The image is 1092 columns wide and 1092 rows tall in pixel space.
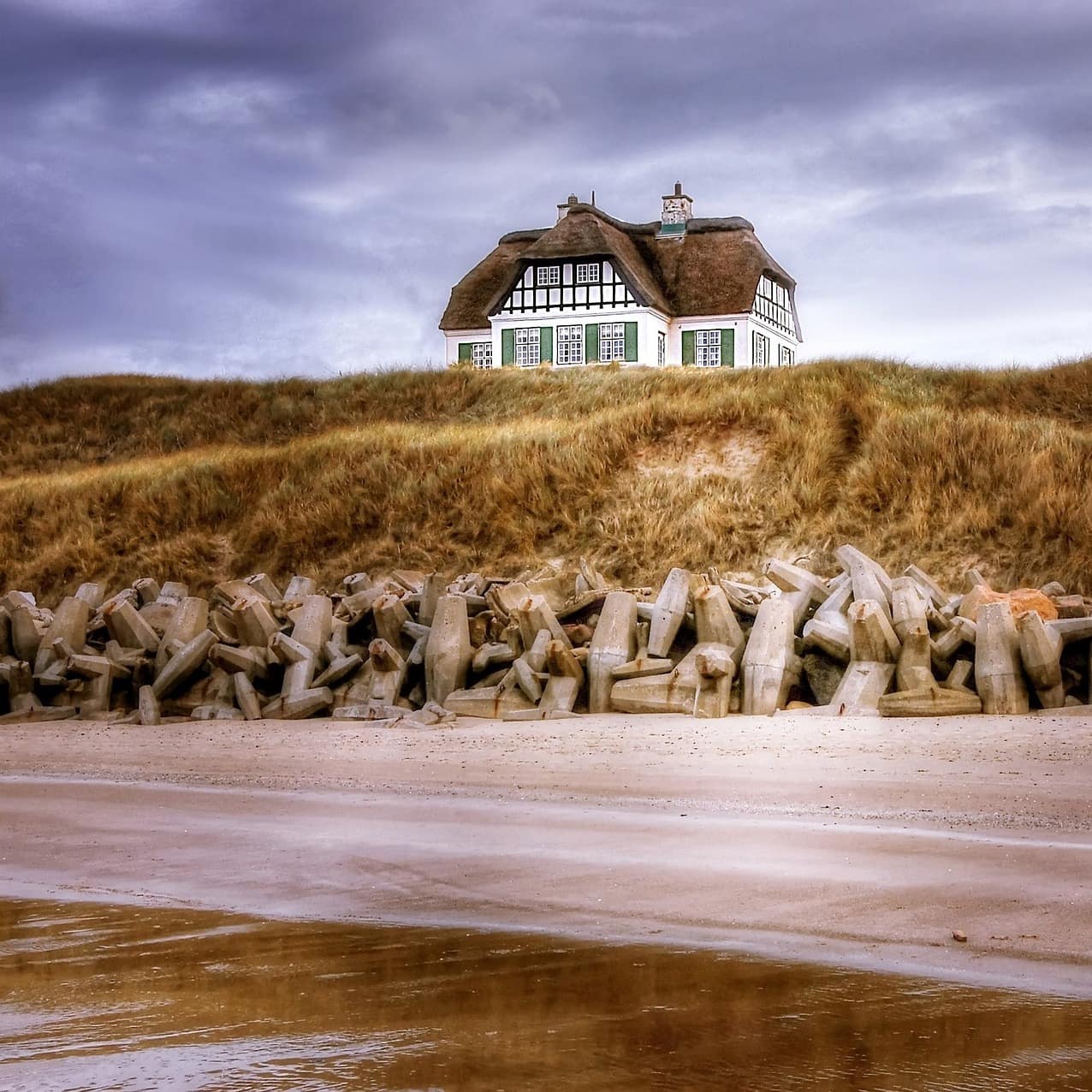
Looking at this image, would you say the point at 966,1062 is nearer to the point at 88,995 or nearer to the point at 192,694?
the point at 88,995

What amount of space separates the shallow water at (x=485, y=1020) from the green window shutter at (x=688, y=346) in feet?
161

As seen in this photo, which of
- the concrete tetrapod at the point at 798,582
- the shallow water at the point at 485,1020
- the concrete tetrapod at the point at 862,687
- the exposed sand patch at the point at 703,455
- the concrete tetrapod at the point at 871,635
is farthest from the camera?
the exposed sand patch at the point at 703,455

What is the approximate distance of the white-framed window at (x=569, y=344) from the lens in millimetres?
49969

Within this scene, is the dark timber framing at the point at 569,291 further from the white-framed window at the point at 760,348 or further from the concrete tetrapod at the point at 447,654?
the concrete tetrapod at the point at 447,654

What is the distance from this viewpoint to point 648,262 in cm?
5444

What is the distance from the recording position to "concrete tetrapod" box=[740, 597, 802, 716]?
9484 millimetres

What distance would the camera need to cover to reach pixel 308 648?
1105 cm

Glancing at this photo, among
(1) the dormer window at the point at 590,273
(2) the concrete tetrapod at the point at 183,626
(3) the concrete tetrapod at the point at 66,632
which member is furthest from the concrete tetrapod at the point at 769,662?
(1) the dormer window at the point at 590,273

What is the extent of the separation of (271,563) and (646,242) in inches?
1581

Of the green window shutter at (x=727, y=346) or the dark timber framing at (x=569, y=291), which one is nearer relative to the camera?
the dark timber framing at (x=569, y=291)

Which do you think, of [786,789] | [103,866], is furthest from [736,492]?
[103,866]

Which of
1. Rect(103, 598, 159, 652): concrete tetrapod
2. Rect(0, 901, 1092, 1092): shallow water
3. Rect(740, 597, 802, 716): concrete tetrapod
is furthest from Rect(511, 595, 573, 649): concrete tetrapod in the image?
Rect(0, 901, 1092, 1092): shallow water

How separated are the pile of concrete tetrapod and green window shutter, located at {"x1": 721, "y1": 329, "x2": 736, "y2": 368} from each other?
3978 centimetres

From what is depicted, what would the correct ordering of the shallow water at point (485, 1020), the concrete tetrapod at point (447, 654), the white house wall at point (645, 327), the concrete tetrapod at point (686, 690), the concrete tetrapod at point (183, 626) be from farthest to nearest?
the white house wall at point (645, 327), the concrete tetrapod at point (183, 626), the concrete tetrapod at point (447, 654), the concrete tetrapod at point (686, 690), the shallow water at point (485, 1020)
